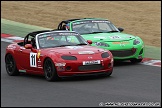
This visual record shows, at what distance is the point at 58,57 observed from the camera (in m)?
12.8

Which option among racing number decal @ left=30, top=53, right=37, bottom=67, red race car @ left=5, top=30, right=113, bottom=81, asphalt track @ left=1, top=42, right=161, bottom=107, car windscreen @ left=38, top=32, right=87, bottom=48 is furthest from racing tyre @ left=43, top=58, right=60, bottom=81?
car windscreen @ left=38, top=32, right=87, bottom=48

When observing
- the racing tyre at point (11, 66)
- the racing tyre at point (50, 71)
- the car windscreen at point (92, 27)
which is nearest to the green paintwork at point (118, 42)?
the car windscreen at point (92, 27)

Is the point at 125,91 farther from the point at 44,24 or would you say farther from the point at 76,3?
the point at 76,3

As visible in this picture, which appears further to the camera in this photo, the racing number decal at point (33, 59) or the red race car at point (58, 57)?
the racing number decal at point (33, 59)

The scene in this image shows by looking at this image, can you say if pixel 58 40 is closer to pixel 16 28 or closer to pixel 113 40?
pixel 113 40

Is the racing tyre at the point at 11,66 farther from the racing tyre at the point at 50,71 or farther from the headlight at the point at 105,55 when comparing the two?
the headlight at the point at 105,55

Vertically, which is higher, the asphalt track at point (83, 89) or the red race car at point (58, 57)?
the red race car at point (58, 57)

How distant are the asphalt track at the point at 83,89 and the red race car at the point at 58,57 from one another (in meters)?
0.23

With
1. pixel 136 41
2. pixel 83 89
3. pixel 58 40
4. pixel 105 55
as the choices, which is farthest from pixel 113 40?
pixel 83 89

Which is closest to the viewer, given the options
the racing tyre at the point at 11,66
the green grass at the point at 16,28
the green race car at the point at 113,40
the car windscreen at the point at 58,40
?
the car windscreen at the point at 58,40

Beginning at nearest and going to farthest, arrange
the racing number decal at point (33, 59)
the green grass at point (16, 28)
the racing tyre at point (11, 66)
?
the racing number decal at point (33, 59) → the racing tyre at point (11, 66) → the green grass at point (16, 28)

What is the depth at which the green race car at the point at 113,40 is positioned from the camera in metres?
15.8

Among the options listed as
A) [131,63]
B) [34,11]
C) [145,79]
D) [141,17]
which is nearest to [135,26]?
[141,17]

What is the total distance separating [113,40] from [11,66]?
119 inches
